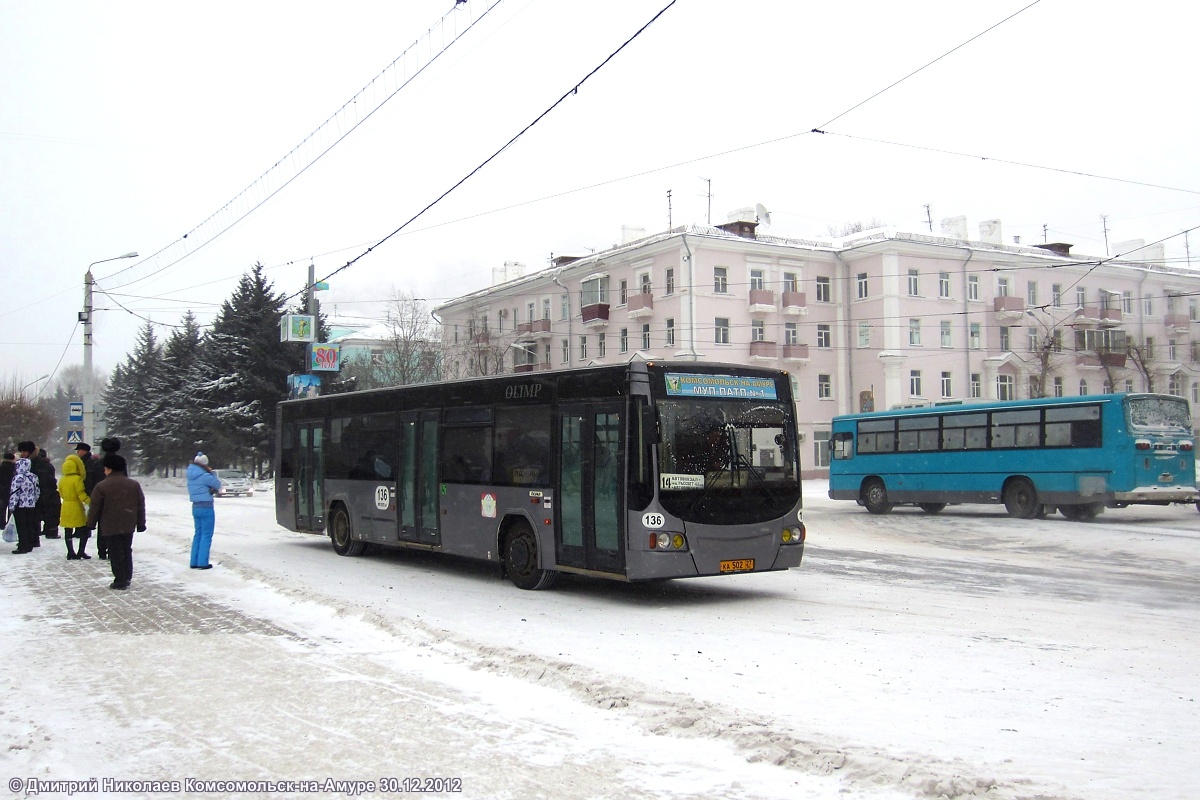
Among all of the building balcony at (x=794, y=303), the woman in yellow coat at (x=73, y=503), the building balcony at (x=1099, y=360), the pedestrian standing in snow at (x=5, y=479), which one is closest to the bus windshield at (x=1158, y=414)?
the woman in yellow coat at (x=73, y=503)

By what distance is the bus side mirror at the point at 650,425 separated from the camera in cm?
1123

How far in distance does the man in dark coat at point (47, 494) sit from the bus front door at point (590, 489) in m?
10.3

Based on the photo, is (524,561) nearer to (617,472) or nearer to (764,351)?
(617,472)

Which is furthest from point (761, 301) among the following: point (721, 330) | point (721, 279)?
point (721, 330)

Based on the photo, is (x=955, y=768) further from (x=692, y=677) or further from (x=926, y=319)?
(x=926, y=319)

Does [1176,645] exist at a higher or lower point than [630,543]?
lower

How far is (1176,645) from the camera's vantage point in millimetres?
9141

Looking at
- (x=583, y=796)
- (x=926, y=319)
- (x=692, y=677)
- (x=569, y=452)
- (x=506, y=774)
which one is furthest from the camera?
(x=926, y=319)

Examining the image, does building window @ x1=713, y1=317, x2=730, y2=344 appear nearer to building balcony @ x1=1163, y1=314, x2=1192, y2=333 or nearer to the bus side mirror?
building balcony @ x1=1163, y1=314, x2=1192, y2=333

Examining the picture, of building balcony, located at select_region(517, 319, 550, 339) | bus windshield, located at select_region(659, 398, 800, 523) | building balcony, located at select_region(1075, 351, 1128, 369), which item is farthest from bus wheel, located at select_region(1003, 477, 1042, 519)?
building balcony, located at select_region(517, 319, 550, 339)

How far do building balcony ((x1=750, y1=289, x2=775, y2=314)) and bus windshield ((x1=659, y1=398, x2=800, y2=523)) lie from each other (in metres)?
41.4

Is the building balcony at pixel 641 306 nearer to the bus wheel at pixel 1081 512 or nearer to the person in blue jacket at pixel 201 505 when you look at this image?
the bus wheel at pixel 1081 512

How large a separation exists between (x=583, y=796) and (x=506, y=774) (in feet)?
1.80

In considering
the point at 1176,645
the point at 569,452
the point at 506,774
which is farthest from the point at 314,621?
the point at 1176,645
